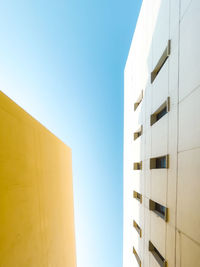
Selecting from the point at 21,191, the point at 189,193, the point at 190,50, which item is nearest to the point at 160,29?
the point at 190,50

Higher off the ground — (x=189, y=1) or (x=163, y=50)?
(x=189, y=1)

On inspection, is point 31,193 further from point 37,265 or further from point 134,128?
point 134,128

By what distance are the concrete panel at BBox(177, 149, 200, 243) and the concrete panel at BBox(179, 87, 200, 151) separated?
369 mm

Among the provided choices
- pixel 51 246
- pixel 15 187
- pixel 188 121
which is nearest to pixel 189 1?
pixel 188 121

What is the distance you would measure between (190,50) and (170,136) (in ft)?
13.2

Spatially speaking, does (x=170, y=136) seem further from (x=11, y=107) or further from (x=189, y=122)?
(x=11, y=107)

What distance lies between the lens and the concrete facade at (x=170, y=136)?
609 centimetres

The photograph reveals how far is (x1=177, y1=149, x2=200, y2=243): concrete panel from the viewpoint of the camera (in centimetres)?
572

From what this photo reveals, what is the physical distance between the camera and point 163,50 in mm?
9383

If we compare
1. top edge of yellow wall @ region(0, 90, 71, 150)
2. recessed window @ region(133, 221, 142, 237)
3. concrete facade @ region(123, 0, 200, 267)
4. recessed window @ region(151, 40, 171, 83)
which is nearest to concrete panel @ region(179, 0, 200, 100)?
concrete facade @ region(123, 0, 200, 267)

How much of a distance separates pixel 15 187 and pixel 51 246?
5.74 metres

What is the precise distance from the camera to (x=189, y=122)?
645 centimetres

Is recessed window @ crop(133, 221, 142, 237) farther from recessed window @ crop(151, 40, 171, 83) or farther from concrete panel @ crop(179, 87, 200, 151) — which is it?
recessed window @ crop(151, 40, 171, 83)

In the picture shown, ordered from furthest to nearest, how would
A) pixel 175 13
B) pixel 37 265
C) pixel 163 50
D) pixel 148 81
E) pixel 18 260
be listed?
1. pixel 148 81
2. pixel 163 50
3. pixel 175 13
4. pixel 37 265
5. pixel 18 260
